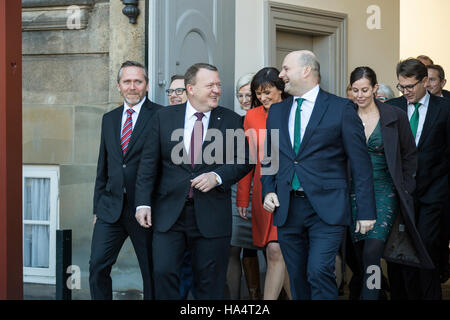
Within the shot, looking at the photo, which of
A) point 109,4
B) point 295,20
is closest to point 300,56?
point 109,4

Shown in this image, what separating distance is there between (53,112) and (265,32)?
7.63ft

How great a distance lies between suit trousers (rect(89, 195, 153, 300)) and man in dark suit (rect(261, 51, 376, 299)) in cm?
115

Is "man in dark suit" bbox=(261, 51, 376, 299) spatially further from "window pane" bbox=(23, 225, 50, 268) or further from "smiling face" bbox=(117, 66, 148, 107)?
"window pane" bbox=(23, 225, 50, 268)

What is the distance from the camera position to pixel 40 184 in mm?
7883

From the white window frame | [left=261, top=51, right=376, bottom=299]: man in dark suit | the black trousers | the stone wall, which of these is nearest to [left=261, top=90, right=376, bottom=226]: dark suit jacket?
[left=261, top=51, right=376, bottom=299]: man in dark suit

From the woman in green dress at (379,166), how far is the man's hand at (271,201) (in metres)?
0.86

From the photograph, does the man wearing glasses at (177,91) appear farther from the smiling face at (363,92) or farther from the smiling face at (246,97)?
the smiling face at (363,92)

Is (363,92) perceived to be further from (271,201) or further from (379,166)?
(271,201)

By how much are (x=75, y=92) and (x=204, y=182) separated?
9.25ft

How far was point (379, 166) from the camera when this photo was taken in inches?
229

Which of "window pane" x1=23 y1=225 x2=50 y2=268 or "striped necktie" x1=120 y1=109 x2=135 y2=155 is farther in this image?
"window pane" x1=23 y1=225 x2=50 y2=268

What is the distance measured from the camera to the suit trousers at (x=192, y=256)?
528 cm

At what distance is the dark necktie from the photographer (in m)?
5.29

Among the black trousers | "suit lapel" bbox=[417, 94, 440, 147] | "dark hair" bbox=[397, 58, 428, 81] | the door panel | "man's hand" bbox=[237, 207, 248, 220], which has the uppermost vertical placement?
the door panel
